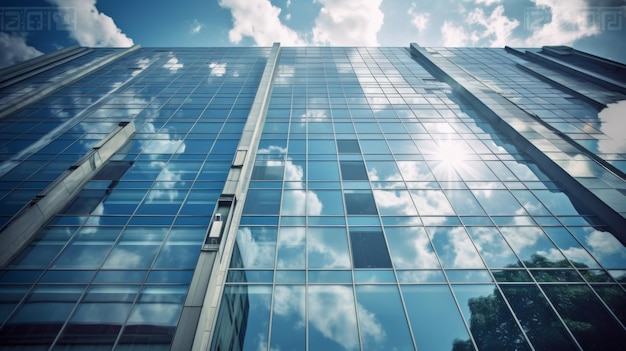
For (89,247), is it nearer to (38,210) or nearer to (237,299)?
(38,210)

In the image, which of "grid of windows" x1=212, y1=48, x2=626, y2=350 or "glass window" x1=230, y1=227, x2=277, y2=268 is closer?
"grid of windows" x1=212, y1=48, x2=626, y2=350

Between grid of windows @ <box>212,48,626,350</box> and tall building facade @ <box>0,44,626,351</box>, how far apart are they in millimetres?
95

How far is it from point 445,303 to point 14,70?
2063 inches

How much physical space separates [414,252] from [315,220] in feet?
19.8

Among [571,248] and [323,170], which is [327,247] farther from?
[571,248]

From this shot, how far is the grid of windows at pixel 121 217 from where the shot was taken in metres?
11.1

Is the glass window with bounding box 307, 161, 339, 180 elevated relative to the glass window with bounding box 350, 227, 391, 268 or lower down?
elevated

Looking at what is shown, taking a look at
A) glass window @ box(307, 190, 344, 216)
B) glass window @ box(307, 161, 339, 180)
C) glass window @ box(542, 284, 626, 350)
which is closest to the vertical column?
glass window @ box(307, 190, 344, 216)

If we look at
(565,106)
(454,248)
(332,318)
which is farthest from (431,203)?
(565,106)

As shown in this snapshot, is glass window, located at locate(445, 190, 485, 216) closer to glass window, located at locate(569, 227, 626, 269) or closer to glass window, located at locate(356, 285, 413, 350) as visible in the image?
glass window, located at locate(569, 227, 626, 269)

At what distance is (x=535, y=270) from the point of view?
41.8 feet

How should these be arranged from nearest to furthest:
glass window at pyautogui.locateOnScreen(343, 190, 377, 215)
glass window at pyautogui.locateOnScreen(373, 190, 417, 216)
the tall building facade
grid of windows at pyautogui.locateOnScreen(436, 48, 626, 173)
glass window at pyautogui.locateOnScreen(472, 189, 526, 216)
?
the tall building facade
glass window at pyautogui.locateOnScreen(472, 189, 526, 216)
glass window at pyautogui.locateOnScreen(373, 190, 417, 216)
glass window at pyautogui.locateOnScreen(343, 190, 377, 215)
grid of windows at pyautogui.locateOnScreen(436, 48, 626, 173)

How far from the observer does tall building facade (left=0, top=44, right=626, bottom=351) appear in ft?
35.8

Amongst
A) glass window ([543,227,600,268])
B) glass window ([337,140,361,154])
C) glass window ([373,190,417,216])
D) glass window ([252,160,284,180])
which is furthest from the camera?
glass window ([337,140,361,154])
